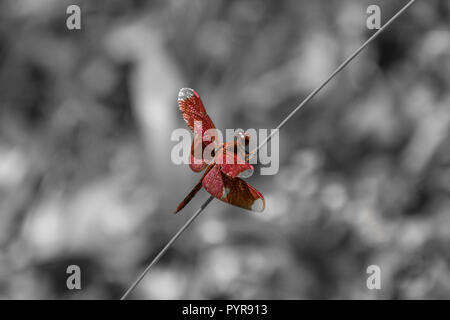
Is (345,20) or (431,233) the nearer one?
(431,233)

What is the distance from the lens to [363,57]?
127 cm

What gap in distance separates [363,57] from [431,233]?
47 centimetres

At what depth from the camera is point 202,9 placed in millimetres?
1276

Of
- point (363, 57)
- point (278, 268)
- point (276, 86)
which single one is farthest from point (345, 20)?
point (278, 268)

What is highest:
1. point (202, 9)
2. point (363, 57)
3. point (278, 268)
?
point (202, 9)

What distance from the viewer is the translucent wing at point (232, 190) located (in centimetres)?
34

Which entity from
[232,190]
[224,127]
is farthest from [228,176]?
[224,127]

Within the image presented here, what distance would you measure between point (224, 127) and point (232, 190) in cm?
80

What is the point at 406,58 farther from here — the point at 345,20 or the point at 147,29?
the point at 147,29

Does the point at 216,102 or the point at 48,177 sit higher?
the point at 216,102

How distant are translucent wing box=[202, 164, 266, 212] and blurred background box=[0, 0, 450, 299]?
71 cm

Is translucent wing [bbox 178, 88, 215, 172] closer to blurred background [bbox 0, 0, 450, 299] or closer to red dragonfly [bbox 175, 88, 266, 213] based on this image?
red dragonfly [bbox 175, 88, 266, 213]

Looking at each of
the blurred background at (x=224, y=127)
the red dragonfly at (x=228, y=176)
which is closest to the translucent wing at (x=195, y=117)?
the red dragonfly at (x=228, y=176)

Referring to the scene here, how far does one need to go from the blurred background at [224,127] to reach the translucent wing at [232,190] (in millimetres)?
714
